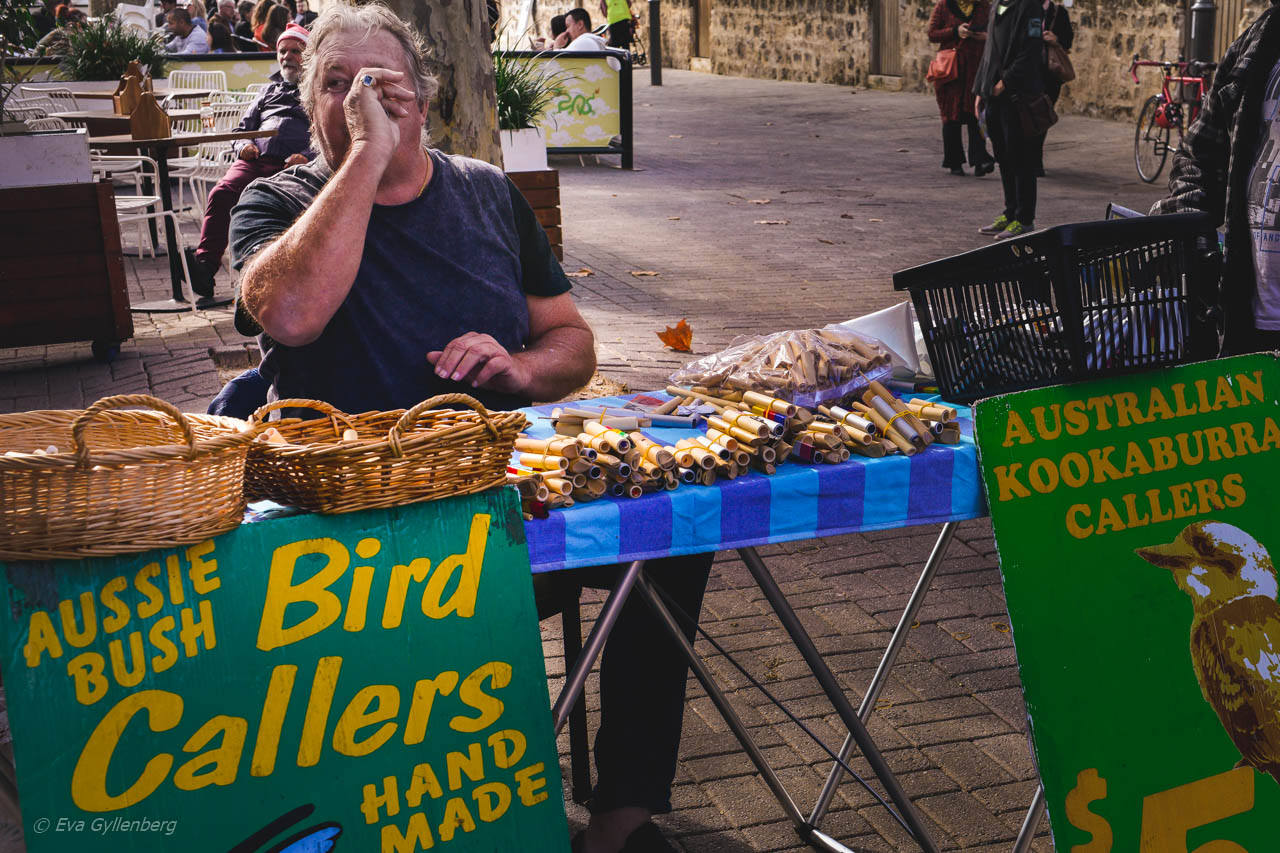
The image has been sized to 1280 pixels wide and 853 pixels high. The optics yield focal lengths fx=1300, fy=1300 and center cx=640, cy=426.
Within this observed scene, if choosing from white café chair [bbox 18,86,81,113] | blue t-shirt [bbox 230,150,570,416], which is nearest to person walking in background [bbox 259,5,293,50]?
white café chair [bbox 18,86,81,113]

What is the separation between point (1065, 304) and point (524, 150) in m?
6.35

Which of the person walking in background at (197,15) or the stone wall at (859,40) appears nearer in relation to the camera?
the stone wall at (859,40)

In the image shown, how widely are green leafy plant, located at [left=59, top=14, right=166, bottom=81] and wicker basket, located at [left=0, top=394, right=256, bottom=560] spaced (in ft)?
41.3

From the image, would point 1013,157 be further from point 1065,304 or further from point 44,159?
point 1065,304

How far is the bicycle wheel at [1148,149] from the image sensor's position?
39.2ft

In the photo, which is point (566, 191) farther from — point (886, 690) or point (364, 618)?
point (364, 618)

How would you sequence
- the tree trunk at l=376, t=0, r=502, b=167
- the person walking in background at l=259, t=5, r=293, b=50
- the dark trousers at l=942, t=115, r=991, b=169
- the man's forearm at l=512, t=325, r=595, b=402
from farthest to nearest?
the dark trousers at l=942, t=115, r=991, b=169
the person walking in background at l=259, t=5, r=293, b=50
the tree trunk at l=376, t=0, r=502, b=167
the man's forearm at l=512, t=325, r=595, b=402

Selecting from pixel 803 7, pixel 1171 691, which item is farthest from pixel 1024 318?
pixel 803 7

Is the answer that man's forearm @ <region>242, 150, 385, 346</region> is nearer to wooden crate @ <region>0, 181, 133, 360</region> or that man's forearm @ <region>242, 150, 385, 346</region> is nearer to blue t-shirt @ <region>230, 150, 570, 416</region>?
blue t-shirt @ <region>230, 150, 570, 416</region>

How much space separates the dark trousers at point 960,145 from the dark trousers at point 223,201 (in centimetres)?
723

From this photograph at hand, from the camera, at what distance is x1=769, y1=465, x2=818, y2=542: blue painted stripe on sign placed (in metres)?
2.25

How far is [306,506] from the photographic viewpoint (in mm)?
1938

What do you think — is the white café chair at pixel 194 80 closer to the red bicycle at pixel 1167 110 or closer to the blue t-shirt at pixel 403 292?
the red bicycle at pixel 1167 110

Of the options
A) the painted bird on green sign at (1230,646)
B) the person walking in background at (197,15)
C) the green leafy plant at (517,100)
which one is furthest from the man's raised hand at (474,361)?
the person walking in background at (197,15)
